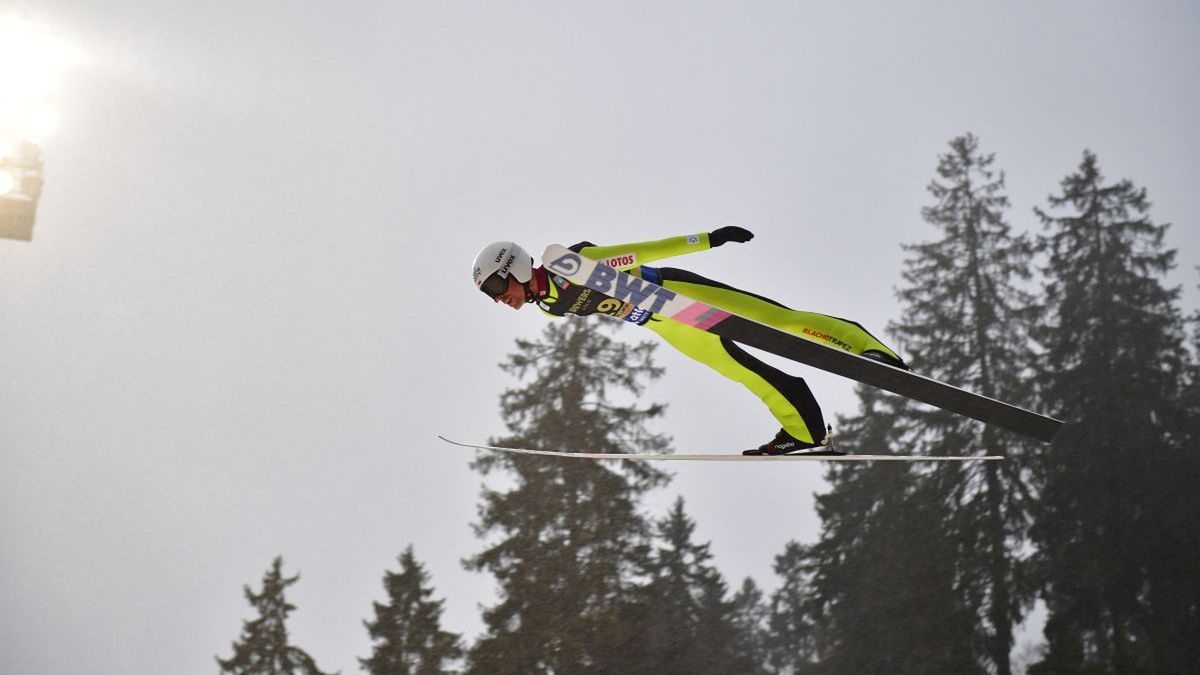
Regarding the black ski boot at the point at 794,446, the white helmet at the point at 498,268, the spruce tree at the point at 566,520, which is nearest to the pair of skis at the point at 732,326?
the white helmet at the point at 498,268

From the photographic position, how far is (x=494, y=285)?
4559 millimetres

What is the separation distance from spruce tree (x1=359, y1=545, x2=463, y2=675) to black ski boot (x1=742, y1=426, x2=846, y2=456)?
505 inches

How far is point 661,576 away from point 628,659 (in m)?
1.97

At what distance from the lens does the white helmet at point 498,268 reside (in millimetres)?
4547

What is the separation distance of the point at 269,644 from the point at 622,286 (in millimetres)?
17218

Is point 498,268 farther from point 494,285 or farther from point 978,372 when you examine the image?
point 978,372

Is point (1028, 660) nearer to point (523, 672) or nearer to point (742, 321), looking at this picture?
point (523, 672)

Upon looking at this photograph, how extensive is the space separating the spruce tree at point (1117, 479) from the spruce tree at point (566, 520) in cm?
762

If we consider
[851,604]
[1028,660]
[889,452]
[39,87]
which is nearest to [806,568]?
[851,604]

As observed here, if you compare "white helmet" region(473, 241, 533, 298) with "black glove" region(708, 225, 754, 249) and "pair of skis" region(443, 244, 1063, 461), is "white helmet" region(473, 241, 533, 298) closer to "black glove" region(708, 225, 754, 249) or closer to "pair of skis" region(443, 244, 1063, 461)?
"pair of skis" region(443, 244, 1063, 461)

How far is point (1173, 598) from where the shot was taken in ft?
54.9

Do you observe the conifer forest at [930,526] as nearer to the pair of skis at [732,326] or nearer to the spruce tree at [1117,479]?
the spruce tree at [1117,479]

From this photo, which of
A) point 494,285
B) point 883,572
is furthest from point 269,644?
point 494,285

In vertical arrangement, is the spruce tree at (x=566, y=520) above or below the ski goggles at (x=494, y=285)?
above
